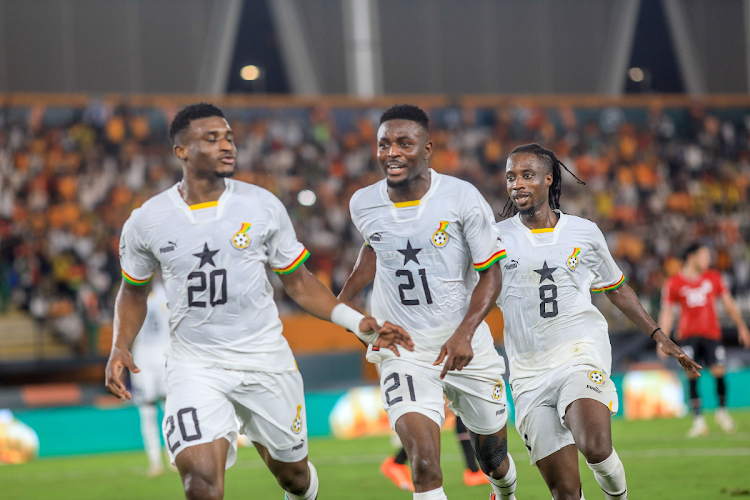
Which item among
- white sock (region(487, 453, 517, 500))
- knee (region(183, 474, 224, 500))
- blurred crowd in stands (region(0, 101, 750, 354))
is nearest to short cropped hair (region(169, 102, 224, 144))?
knee (region(183, 474, 224, 500))

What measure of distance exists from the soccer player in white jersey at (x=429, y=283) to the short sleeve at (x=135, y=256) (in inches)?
56.4

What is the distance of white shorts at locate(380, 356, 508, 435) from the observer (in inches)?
234

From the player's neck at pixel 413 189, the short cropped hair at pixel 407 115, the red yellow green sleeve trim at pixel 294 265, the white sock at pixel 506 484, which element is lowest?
the white sock at pixel 506 484

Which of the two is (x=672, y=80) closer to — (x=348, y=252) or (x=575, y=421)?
(x=348, y=252)

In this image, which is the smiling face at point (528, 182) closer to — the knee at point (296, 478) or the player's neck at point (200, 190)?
the player's neck at point (200, 190)

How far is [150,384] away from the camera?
11789mm

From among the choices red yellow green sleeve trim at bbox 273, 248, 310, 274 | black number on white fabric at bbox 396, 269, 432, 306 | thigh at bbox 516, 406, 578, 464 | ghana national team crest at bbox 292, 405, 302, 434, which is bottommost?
thigh at bbox 516, 406, 578, 464

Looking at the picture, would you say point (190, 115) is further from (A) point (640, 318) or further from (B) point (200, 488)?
(A) point (640, 318)

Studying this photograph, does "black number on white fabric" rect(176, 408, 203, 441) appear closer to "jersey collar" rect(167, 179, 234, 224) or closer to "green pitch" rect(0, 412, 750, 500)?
"jersey collar" rect(167, 179, 234, 224)

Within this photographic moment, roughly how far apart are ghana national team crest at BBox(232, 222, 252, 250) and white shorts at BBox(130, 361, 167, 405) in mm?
6570

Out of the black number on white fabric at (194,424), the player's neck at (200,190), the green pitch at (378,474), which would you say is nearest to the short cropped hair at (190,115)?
the player's neck at (200,190)

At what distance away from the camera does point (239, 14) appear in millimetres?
29078

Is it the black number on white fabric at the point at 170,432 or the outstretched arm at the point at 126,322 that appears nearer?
the black number on white fabric at the point at 170,432

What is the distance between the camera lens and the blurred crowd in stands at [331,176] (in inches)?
766
